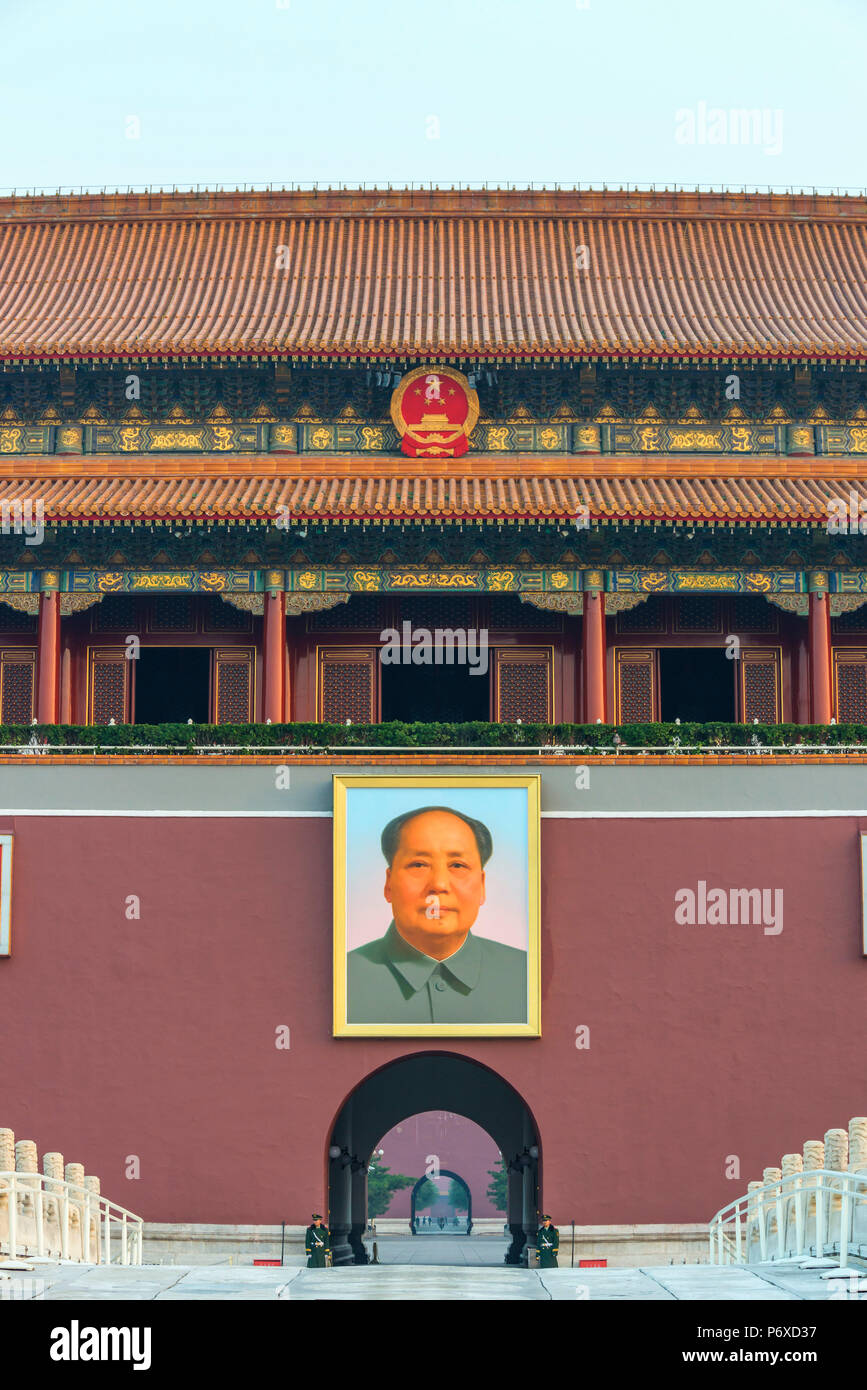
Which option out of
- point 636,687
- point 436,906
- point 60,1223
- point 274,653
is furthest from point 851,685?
point 60,1223

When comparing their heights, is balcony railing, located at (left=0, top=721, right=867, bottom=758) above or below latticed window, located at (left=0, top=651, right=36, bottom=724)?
below

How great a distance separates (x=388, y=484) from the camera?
950 inches

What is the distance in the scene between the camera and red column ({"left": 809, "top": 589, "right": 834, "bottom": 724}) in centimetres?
2333

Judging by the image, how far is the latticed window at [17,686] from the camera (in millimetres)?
24609

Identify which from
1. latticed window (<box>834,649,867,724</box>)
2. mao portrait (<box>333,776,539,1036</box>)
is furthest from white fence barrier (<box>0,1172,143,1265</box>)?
latticed window (<box>834,649,867,724</box>)

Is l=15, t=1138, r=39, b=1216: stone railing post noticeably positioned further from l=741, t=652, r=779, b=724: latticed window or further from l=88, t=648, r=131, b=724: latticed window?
l=741, t=652, r=779, b=724: latticed window

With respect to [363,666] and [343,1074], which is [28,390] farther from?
[343,1074]

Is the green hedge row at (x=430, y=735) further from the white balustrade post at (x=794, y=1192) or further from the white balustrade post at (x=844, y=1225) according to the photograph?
the white balustrade post at (x=844, y=1225)

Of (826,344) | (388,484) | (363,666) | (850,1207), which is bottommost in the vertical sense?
(850,1207)

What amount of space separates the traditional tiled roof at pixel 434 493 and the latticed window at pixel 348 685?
212 centimetres

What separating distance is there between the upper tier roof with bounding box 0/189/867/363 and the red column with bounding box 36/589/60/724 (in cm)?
323

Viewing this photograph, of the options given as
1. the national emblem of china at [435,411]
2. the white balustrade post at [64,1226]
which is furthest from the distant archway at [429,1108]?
the white balustrade post at [64,1226]

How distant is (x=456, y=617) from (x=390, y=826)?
436 centimetres

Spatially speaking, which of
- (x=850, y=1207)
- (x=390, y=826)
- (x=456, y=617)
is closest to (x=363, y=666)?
(x=456, y=617)
